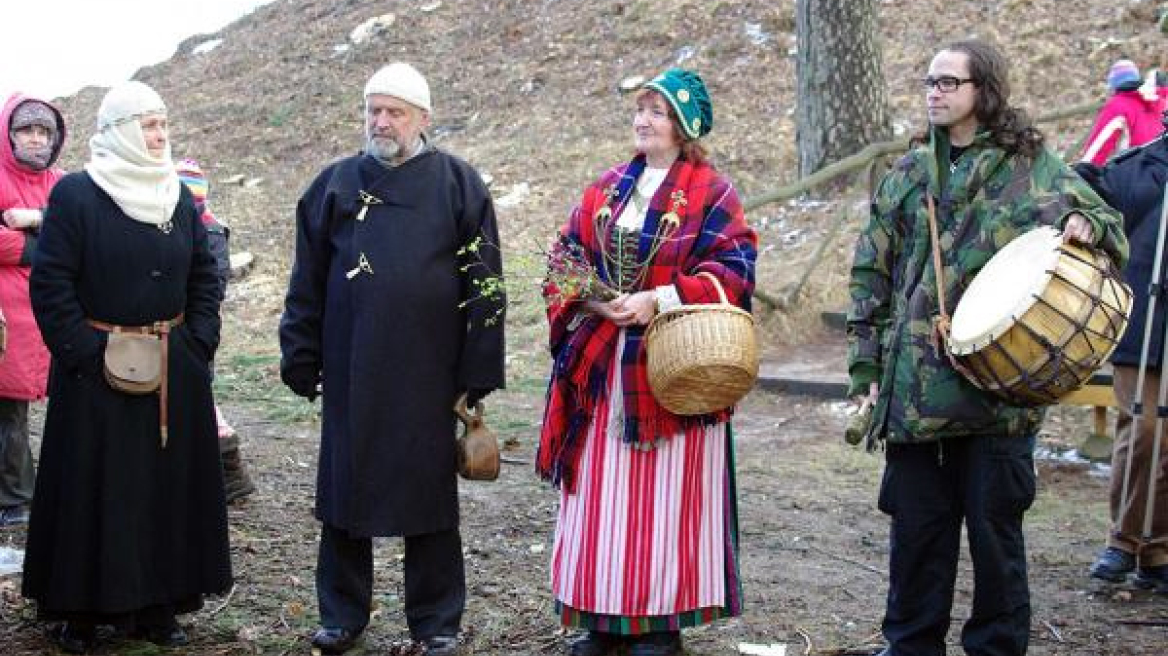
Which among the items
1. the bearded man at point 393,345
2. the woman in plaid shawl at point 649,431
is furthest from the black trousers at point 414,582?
the woman in plaid shawl at point 649,431

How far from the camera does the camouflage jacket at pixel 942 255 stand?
4453mm

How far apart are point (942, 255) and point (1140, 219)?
75.0 inches

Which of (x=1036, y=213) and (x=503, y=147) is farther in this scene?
(x=503, y=147)

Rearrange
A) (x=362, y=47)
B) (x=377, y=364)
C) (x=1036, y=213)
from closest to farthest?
(x=1036, y=213) < (x=377, y=364) < (x=362, y=47)

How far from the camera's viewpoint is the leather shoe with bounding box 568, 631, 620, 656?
5098 millimetres

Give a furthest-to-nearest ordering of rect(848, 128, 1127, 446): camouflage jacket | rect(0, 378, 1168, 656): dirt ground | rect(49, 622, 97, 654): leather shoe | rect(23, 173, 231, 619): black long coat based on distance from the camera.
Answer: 1. rect(0, 378, 1168, 656): dirt ground
2. rect(49, 622, 97, 654): leather shoe
3. rect(23, 173, 231, 619): black long coat
4. rect(848, 128, 1127, 446): camouflage jacket

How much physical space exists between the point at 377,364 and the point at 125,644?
4.55 feet

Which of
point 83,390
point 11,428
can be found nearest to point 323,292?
point 83,390

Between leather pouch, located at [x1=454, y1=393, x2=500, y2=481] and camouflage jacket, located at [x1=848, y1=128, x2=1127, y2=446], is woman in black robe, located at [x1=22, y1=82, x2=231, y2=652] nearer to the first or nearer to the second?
leather pouch, located at [x1=454, y1=393, x2=500, y2=481]

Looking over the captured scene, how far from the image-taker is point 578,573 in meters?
5.01

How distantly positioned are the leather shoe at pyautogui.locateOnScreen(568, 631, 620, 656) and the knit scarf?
2149mm

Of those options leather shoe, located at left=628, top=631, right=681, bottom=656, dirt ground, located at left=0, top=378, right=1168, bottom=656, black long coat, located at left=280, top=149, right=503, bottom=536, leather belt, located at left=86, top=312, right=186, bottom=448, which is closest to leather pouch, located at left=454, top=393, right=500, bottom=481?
black long coat, located at left=280, top=149, right=503, bottom=536

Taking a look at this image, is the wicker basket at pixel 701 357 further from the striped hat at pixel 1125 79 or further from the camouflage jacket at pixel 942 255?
the striped hat at pixel 1125 79

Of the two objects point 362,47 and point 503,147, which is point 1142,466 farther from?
point 362,47
